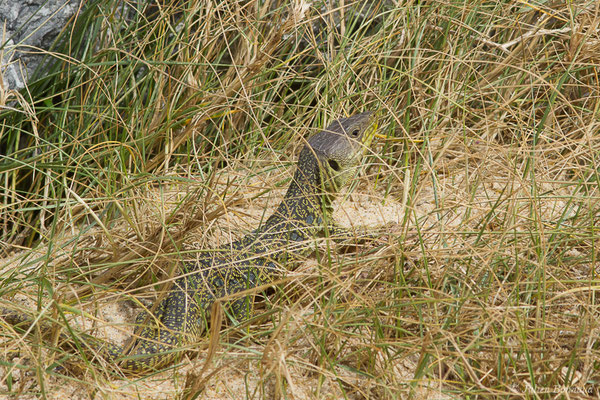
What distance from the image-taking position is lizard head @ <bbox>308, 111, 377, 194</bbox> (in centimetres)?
324

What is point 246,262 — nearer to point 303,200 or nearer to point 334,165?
point 303,200

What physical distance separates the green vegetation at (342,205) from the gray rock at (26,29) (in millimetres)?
95

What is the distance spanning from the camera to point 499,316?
206 cm

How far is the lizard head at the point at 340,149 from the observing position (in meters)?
3.24

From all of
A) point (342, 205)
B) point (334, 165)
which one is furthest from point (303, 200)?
point (342, 205)

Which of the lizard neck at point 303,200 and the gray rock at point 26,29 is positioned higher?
the gray rock at point 26,29

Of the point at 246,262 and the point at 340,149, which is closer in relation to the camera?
the point at 246,262

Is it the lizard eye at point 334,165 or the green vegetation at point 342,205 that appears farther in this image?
the lizard eye at point 334,165

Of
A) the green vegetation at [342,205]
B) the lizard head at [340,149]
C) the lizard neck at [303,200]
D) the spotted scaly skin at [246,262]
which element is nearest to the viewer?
the green vegetation at [342,205]

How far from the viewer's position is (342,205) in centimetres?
355

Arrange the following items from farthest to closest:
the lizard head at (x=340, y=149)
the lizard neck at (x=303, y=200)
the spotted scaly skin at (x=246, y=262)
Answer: the lizard head at (x=340, y=149), the lizard neck at (x=303, y=200), the spotted scaly skin at (x=246, y=262)

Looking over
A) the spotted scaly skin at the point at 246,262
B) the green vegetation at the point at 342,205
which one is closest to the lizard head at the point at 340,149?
the spotted scaly skin at the point at 246,262

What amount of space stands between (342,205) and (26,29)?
2079 mm

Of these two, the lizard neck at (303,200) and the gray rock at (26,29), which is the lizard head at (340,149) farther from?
the gray rock at (26,29)
